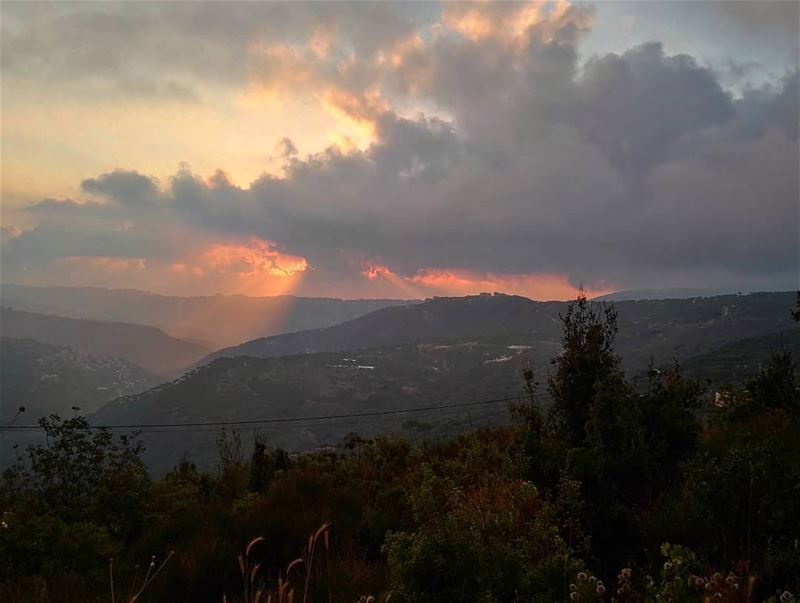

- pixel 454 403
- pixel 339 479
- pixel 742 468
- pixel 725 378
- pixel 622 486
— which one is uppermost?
pixel 742 468

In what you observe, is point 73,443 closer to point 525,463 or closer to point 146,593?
point 146,593

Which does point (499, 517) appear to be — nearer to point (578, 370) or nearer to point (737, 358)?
point (578, 370)

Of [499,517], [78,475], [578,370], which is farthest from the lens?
[78,475]

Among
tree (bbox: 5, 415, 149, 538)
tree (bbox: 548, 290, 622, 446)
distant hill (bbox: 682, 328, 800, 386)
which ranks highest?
tree (bbox: 548, 290, 622, 446)

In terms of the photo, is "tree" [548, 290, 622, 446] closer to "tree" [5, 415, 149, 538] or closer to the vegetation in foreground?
the vegetation in foreground

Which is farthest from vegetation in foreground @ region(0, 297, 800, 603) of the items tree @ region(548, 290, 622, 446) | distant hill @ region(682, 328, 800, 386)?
distant hill @ region(682, 328, 800, 386)

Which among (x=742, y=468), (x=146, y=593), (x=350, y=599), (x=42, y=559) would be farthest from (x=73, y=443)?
(x=742, y=468)

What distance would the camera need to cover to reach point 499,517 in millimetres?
6383

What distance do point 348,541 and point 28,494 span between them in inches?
359

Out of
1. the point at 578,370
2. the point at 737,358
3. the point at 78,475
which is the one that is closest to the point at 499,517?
the point at 578,370

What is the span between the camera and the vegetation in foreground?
5098 mm

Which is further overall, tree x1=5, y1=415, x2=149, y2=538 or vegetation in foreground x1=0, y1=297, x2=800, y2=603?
tree x1=5, y1=415, x2=149, y2=538

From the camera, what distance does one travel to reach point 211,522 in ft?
28.7

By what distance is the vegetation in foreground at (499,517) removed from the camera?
16.7ft
